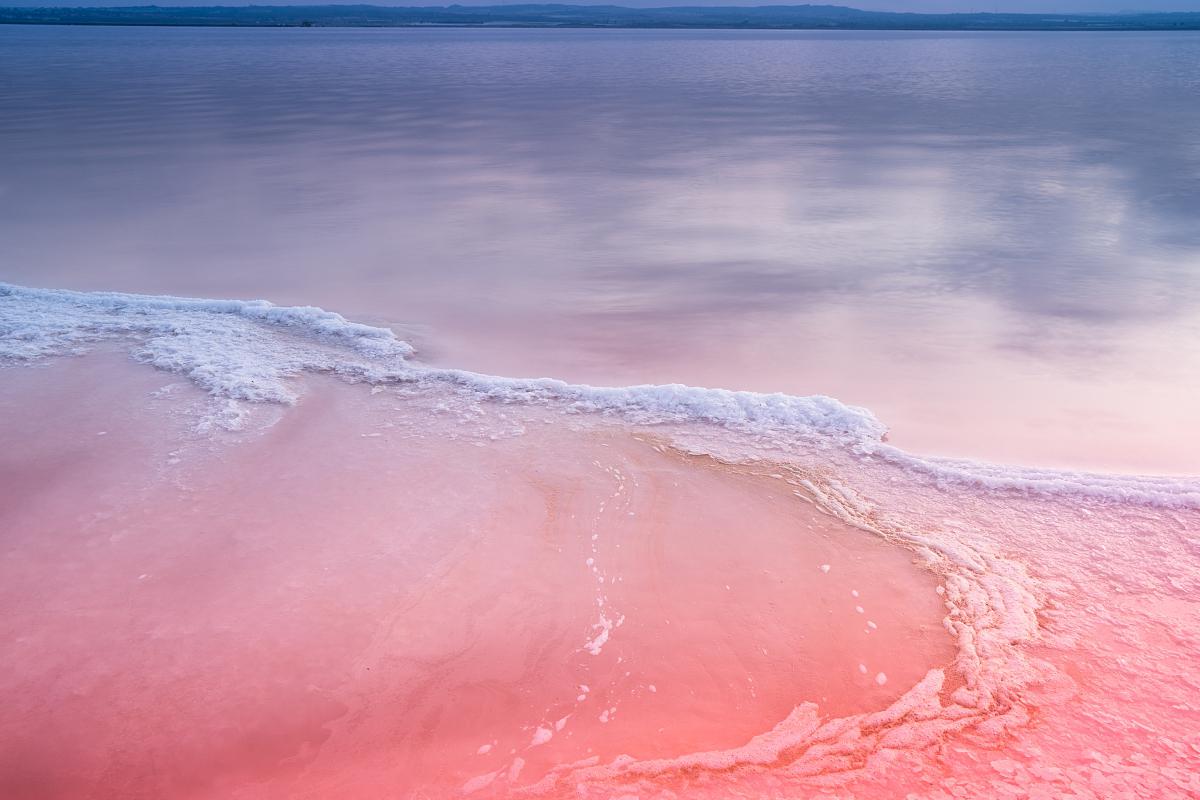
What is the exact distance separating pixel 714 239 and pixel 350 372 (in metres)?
4.09

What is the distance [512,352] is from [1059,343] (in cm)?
336

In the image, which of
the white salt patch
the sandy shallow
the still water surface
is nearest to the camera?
the white salt patch

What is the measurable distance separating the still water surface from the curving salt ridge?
0.81 ft

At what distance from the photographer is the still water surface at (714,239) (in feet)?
14.9

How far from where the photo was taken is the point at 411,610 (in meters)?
2.72

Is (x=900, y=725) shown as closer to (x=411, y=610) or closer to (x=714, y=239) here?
(x=411, y=610)

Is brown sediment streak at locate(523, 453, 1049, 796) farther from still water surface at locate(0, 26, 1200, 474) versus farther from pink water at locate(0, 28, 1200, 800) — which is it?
still water surface at locate(0, 26, 1200, 474)

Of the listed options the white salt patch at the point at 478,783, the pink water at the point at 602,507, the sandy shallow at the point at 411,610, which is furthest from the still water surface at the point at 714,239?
the white salt patch at the point at 478,783

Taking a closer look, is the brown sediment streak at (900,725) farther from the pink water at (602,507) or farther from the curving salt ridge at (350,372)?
the curving salt ridge at (350,372)

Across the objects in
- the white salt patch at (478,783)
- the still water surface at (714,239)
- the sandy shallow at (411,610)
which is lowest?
the white salt patch at (478,783)

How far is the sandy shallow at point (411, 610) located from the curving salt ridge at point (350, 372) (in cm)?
41

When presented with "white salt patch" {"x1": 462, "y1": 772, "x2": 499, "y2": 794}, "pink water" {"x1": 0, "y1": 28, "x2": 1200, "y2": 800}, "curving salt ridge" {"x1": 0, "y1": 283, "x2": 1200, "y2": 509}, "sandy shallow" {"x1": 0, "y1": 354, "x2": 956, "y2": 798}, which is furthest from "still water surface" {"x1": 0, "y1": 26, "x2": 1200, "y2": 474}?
"white salt patch" {"x1": 462, "y1": 772, "x2": 499, "y2": 794}

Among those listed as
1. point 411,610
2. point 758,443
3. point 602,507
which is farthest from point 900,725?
point 758,443

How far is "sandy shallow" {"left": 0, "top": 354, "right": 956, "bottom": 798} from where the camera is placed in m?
2.23
